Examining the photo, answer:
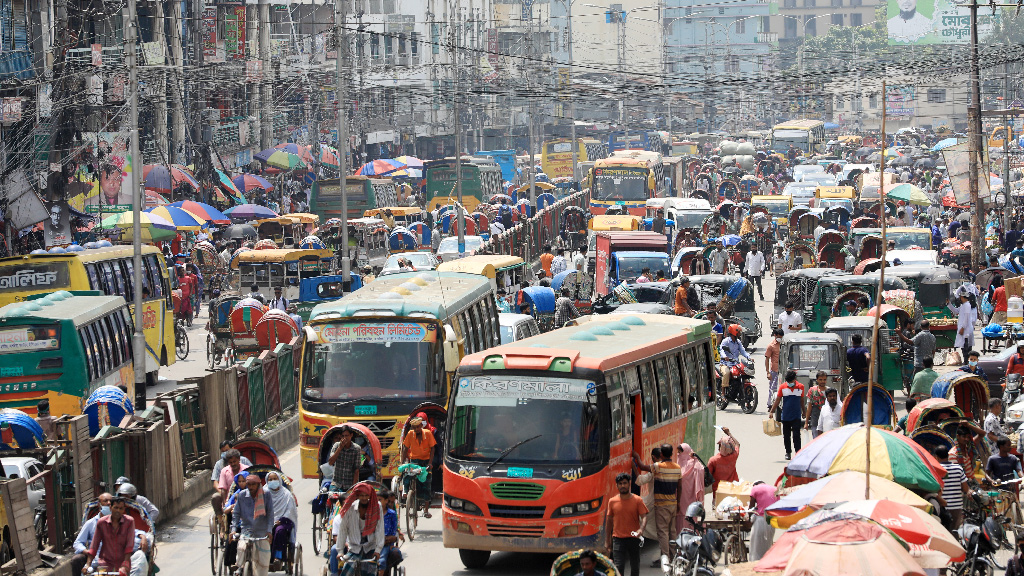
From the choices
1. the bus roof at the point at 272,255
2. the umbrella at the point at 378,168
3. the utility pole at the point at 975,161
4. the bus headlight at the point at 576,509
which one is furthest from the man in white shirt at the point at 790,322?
the umbrella at the point at 378,168

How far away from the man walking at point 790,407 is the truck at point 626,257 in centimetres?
1509

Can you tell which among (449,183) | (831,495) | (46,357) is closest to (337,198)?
(449,183)

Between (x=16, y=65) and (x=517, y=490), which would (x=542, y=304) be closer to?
(x=16, y=65)

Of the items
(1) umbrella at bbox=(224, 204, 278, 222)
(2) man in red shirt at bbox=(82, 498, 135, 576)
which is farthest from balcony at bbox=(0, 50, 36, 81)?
(2) man in red shirt at bbox=(82, 498, 135, 576)

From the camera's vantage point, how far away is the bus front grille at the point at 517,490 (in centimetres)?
1327

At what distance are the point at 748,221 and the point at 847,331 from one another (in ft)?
78.6

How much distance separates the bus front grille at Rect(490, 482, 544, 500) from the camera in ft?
43.5

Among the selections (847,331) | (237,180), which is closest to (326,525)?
(847,331)

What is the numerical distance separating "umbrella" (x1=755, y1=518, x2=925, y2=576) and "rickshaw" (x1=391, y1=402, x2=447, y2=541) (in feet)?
20.8

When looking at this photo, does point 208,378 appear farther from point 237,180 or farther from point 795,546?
point 237,180

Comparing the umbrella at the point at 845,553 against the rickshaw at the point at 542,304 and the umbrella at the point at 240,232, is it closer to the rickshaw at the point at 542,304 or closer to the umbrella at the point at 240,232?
the rickshaw at the point at 542,304

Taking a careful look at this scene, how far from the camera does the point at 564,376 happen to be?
1369 centimetres

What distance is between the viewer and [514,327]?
23.5 metres

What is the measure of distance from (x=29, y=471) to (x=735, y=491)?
7125mm
